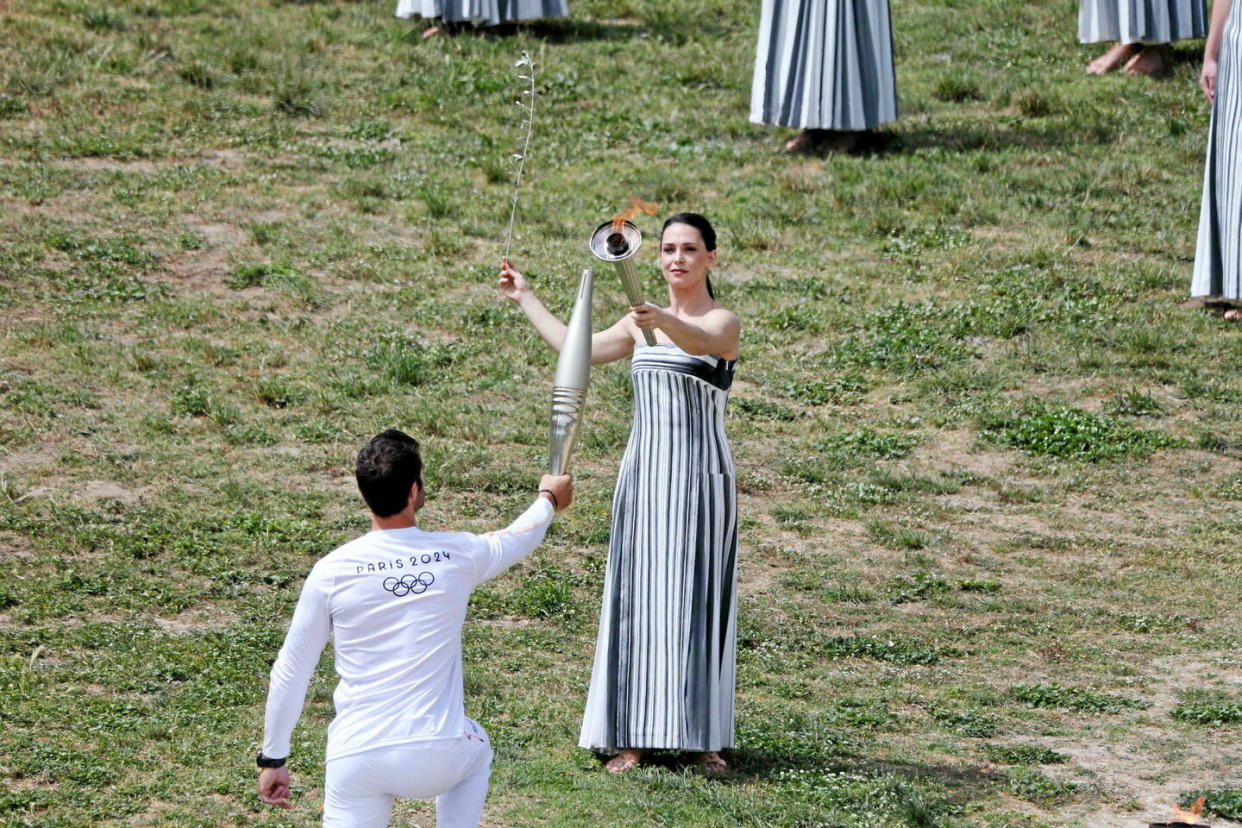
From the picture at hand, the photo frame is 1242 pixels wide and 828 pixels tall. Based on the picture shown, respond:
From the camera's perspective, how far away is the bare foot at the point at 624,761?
21.6 feet

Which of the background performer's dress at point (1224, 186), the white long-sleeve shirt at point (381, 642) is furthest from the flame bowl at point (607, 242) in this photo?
the background performer's dress at point (1224, 186)

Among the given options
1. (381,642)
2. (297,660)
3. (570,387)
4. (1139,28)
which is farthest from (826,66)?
(297,660)

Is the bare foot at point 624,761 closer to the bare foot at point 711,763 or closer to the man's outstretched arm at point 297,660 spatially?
the bare foot at point 711,763

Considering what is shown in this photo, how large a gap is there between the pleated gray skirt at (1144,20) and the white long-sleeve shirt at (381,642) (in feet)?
40.6

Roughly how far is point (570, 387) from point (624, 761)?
176 centimetres

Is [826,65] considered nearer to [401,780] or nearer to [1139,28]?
[1139,28]

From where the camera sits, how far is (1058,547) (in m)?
9.30

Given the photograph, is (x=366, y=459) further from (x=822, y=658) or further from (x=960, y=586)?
(x=960, y=586)

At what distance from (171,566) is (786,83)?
7.23m

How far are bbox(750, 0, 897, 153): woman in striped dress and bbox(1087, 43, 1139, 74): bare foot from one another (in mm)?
2791

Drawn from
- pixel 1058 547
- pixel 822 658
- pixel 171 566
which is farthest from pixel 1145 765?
pixel 171 566

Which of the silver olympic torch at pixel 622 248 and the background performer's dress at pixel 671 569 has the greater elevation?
the silver olympic torch at pixel 622 248

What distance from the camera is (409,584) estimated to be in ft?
15.3

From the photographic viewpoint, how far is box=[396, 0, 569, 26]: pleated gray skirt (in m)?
16.0
